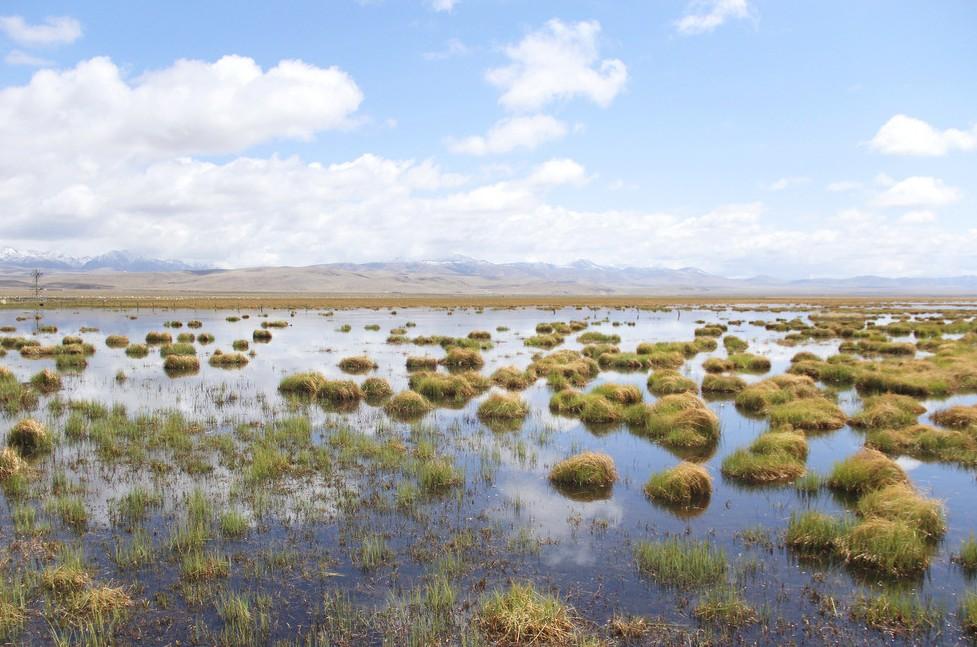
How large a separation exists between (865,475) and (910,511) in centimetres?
265

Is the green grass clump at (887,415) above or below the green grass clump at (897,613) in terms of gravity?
above

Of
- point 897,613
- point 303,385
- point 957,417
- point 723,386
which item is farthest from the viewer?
point 723,386

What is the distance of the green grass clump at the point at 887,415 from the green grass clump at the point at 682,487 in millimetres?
10106

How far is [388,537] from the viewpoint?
11.0m

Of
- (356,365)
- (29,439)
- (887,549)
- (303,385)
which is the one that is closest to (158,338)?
(356,365)

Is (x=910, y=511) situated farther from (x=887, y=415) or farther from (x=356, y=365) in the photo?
(x=356, y=365)

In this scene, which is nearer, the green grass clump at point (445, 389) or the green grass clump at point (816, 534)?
A: the green grass clump at point (816, 534)

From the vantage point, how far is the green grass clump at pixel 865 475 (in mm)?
13609

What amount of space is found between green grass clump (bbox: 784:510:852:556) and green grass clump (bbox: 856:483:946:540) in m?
0.82

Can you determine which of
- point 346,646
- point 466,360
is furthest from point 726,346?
point 346,646

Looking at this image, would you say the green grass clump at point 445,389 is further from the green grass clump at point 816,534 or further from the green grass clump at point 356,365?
the green grass clump at point 816,534

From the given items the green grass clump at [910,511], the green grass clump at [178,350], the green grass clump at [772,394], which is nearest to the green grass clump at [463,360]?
the green grass clump at [772,394]

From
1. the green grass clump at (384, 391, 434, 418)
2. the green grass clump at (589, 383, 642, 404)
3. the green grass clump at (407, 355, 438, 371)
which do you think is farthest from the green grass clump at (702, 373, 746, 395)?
the green grass clump at (407, 355, 438, 371)

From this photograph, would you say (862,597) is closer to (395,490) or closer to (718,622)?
(718,622)
